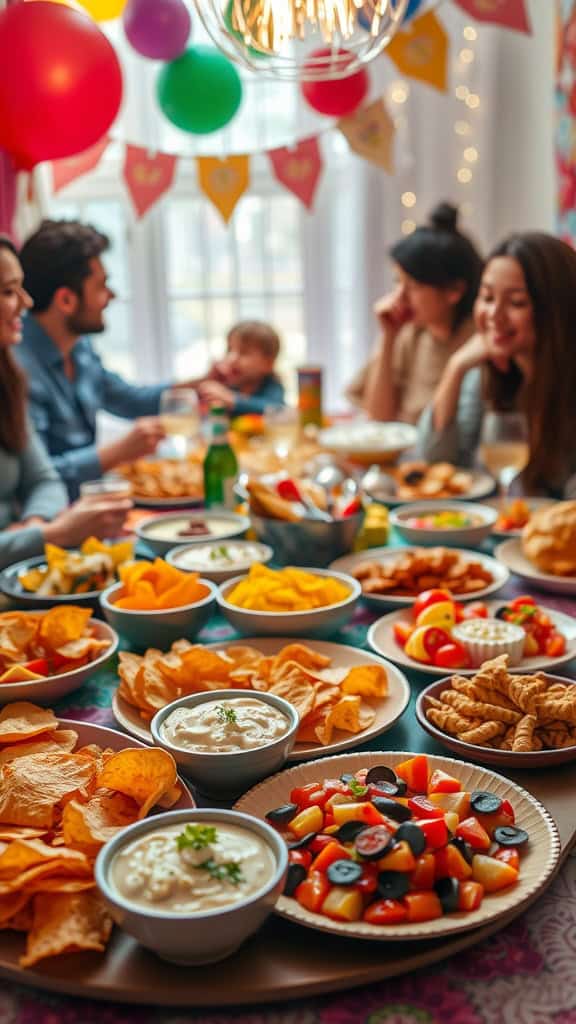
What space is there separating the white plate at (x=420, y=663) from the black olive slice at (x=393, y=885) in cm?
50

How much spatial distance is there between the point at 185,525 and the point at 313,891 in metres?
1.33

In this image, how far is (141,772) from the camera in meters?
1.03

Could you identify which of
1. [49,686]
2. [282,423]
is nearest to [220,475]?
[282,423]

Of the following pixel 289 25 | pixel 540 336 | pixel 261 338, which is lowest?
pixel 261 338

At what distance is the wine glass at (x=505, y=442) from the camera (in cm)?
222

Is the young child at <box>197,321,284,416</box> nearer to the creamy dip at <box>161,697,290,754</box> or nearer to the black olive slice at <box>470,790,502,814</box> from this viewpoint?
the creamy dip at <box>161,697,290,754</box>

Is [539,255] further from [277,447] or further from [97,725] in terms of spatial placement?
[97,725]

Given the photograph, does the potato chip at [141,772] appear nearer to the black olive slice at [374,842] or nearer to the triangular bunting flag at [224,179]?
the black olive slice at [374,842]

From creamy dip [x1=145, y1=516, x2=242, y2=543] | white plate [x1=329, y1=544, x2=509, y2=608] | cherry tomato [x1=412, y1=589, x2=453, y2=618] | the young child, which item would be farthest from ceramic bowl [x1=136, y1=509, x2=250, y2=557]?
the young child

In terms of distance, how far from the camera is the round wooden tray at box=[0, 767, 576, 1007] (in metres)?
0.83

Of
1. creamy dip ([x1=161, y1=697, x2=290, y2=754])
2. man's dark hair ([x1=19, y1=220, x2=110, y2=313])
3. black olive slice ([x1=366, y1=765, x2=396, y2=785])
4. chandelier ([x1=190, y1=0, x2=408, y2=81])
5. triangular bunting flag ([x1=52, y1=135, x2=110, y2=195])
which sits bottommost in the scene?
black olive slice ([x1=366, y1=765, x2=396, y2=785])

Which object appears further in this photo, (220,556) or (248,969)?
(220,556)

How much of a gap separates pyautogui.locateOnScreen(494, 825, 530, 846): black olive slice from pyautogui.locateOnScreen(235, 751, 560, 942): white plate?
0.01m

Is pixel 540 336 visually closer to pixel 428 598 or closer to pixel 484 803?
pixel 428 598
